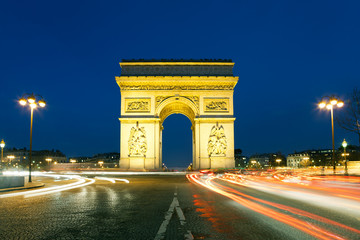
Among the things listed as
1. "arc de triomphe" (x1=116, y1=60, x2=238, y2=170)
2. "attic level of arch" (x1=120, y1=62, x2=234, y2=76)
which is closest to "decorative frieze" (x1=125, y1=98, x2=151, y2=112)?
"arc de triomphe" (x1=116, y1=60, x2=238, y2=170)

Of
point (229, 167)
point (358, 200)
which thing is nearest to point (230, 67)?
A: point (229, 167)

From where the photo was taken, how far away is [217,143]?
35656mm

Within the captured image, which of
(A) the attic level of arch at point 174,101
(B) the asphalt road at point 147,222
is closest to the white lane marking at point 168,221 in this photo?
(B) the asphalt road at point 147,222

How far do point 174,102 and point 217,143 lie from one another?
6.63 m

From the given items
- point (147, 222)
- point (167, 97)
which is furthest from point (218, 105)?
point (147, 222)

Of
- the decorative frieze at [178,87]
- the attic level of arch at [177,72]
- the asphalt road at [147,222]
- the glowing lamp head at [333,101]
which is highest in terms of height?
the attic level of arch at [177,72]

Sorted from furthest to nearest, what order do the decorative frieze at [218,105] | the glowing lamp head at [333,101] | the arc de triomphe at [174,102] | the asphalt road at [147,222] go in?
the decorative frieze at [218,105] → the arc de triomphe at [174,102] → the glowing lamp head at [333,101] → the asphalt road at [147,222]

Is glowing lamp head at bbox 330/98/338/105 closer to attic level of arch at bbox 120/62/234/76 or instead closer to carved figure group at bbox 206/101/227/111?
carved figure group at bbox 206/101/227/111

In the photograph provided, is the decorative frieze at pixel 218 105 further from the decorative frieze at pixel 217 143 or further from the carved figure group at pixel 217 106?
the decorative frieze at pixel 217 143

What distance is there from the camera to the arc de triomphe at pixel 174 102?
35.6m

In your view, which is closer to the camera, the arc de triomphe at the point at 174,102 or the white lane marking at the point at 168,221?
the white lane marking at the point at 168,221

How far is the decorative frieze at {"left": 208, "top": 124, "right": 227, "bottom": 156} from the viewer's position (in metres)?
35.6

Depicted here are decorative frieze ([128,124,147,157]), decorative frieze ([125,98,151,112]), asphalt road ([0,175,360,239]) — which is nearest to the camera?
asphalt road ([0,175,360,239])

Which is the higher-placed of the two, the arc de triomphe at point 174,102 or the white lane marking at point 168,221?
the arc de triomphe at point 174,102
